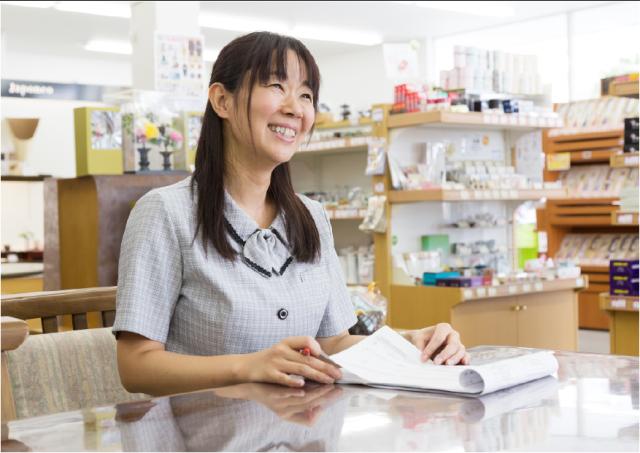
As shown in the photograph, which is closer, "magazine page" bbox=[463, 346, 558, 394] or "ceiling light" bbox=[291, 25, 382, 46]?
"magazine page" bbox=[463, 346, 558, 394]

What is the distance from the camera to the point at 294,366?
4.54 feet

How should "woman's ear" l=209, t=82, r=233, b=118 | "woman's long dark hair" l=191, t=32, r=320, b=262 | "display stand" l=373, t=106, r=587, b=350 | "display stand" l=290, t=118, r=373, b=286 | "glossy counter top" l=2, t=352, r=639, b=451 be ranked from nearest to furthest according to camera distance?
"glossy counter top" l=2, t=352, r=639, b=451, "woman's long dark hair" l=191, t=32, r=320, b=262, "woman's ear" l=209, t=82, r=233, b=118, "display stand" l=373, t=106, r=587, b=350, "display stand" l=290, t=118, r=373, b=286

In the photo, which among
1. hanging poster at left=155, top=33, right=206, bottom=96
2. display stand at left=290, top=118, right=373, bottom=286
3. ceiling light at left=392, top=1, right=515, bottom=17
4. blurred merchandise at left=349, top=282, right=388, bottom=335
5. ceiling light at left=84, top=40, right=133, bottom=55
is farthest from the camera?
ceiling light at left=84, top=40, right=133, bottom=55

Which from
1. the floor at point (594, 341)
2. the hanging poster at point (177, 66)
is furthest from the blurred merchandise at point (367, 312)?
the floor at point (594, 341)

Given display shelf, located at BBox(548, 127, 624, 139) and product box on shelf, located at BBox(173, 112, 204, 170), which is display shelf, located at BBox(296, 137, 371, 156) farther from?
display shelf, located at BBox(548, 127, 624, 139)

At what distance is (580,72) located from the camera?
11.6 m

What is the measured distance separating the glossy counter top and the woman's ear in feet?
2.15

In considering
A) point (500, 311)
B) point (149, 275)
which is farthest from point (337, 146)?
point (149, 275)

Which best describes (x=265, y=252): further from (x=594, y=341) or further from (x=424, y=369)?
(x=594, y=341)

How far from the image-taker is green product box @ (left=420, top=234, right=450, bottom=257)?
222 inches

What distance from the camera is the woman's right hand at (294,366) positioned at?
1383mm

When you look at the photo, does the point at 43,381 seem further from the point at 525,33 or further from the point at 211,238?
the point at 525,33

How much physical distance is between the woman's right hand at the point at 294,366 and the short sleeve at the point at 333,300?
17.1 inches

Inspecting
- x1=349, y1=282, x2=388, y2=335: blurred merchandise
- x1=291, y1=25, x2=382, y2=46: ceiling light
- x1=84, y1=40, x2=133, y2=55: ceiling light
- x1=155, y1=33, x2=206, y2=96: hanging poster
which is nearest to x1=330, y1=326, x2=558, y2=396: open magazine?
x1=349, y1=282, x2=388, y2=335: blurred merchandise
